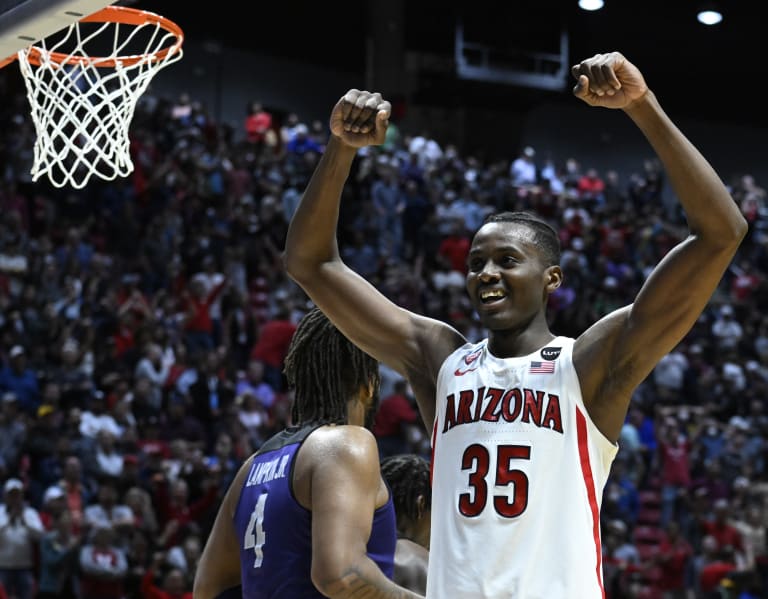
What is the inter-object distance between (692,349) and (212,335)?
6.25 meters

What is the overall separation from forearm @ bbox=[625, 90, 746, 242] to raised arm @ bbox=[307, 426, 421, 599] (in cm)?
104

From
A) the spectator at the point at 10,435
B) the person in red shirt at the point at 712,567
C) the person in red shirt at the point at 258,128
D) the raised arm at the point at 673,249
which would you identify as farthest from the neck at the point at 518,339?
the person in red shirt at the point at 258,128

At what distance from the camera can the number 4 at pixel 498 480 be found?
2.90 meters

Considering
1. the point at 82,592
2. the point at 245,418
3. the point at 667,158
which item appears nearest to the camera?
the point at 667,158

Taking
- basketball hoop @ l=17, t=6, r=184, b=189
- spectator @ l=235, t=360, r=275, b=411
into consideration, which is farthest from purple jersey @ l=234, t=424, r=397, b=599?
spectator @ l=235, t=360, r=275, b=411

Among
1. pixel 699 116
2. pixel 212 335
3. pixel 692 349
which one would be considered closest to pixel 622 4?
pixel 699 116

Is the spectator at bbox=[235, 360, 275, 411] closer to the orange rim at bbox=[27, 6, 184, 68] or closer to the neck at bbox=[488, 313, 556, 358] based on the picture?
the orange rim at bbox=[27, 6, 184, 68]

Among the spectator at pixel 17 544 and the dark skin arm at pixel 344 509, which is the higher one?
the dark skin arm at pixel 344 509

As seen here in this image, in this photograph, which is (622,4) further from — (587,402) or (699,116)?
(587,402)

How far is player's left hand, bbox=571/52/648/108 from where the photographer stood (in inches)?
111

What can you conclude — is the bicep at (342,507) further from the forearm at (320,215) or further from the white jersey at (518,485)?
the forearm at (320,215)

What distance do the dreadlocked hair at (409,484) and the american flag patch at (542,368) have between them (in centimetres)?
106

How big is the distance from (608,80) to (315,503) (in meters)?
1.27

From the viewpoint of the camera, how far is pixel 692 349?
1580 cm
